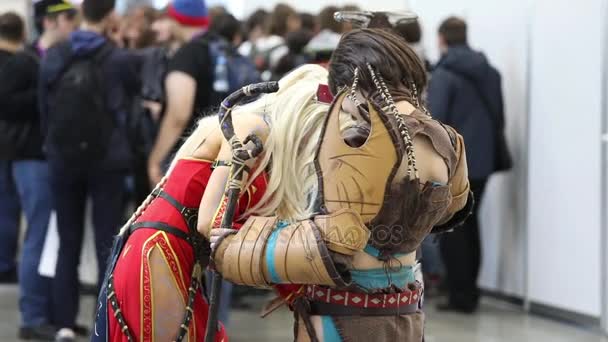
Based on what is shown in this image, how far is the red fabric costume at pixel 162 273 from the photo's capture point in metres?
3.06

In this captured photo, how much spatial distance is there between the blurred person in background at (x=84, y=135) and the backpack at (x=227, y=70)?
17.2 inches

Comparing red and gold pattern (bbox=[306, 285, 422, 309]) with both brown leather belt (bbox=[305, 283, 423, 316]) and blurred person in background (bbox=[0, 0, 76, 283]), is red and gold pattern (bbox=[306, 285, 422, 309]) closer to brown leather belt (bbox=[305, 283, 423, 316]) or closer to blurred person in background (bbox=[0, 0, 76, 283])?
brown leather belt (bbox=[305, 283, 423, 316])

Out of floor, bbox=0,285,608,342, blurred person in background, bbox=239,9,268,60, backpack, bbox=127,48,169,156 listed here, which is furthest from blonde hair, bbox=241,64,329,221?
blurred person in background, bbox=239,9,268,60

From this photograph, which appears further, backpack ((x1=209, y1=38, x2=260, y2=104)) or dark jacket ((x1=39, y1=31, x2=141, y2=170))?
backpack ((x1=209, y1=38, x2=260, y2=104))

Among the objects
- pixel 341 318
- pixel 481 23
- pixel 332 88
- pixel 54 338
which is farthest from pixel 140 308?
pixel 481 23

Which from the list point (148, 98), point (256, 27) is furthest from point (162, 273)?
point (256, 27)

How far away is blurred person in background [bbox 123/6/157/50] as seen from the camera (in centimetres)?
755

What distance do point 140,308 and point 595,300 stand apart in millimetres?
4165

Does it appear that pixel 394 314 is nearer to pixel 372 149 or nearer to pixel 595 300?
pixel 372 149

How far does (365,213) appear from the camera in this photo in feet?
8.38

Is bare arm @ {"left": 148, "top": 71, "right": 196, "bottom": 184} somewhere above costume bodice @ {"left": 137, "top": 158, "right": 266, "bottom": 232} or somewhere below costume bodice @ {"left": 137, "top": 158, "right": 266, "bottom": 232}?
below

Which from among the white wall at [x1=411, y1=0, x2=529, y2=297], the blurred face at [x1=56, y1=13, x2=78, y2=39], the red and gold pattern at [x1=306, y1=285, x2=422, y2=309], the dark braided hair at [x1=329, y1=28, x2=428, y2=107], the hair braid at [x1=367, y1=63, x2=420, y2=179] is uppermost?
the dark braided hair at [x1=329, y1=28, x2=428, y2=107]

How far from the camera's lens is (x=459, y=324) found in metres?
6.91

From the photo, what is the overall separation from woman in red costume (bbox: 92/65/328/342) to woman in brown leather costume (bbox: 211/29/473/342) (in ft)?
0.52
